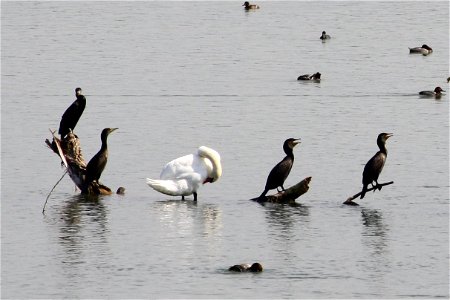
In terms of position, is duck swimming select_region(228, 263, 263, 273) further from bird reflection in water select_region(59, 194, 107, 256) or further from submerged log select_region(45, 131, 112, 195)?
submerged log select_region(45, 131, 112, 195)

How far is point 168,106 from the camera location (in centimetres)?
4244

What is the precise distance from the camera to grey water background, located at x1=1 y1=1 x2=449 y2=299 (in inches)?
844

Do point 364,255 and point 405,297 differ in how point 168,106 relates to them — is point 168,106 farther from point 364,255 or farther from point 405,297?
point 405,297

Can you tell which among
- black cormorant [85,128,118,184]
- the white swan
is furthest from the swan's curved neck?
black cormorant [85,128,118,184]

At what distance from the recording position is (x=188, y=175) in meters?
27.4

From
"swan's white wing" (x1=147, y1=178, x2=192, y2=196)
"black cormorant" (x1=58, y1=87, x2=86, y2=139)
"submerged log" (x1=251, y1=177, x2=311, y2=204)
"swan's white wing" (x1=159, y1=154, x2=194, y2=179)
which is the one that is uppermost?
"black cormorant" (x1=58, y1=87, x2=86, y2=139)

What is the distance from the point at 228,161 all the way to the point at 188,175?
15.4 feet

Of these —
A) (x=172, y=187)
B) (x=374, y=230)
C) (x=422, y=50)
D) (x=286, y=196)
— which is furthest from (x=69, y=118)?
(x=422, y=50)

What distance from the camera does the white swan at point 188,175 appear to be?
2738 centimetres

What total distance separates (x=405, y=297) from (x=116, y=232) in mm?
6160

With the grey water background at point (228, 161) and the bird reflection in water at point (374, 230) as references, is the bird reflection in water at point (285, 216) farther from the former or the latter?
the bird reflection in water at point (374, 230)

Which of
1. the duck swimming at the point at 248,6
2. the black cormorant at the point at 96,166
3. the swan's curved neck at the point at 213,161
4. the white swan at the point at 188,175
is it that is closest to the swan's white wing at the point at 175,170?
the white swan at the point at 188,175

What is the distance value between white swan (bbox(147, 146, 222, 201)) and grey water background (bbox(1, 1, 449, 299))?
0.37 meters

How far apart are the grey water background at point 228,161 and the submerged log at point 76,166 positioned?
34 cm
